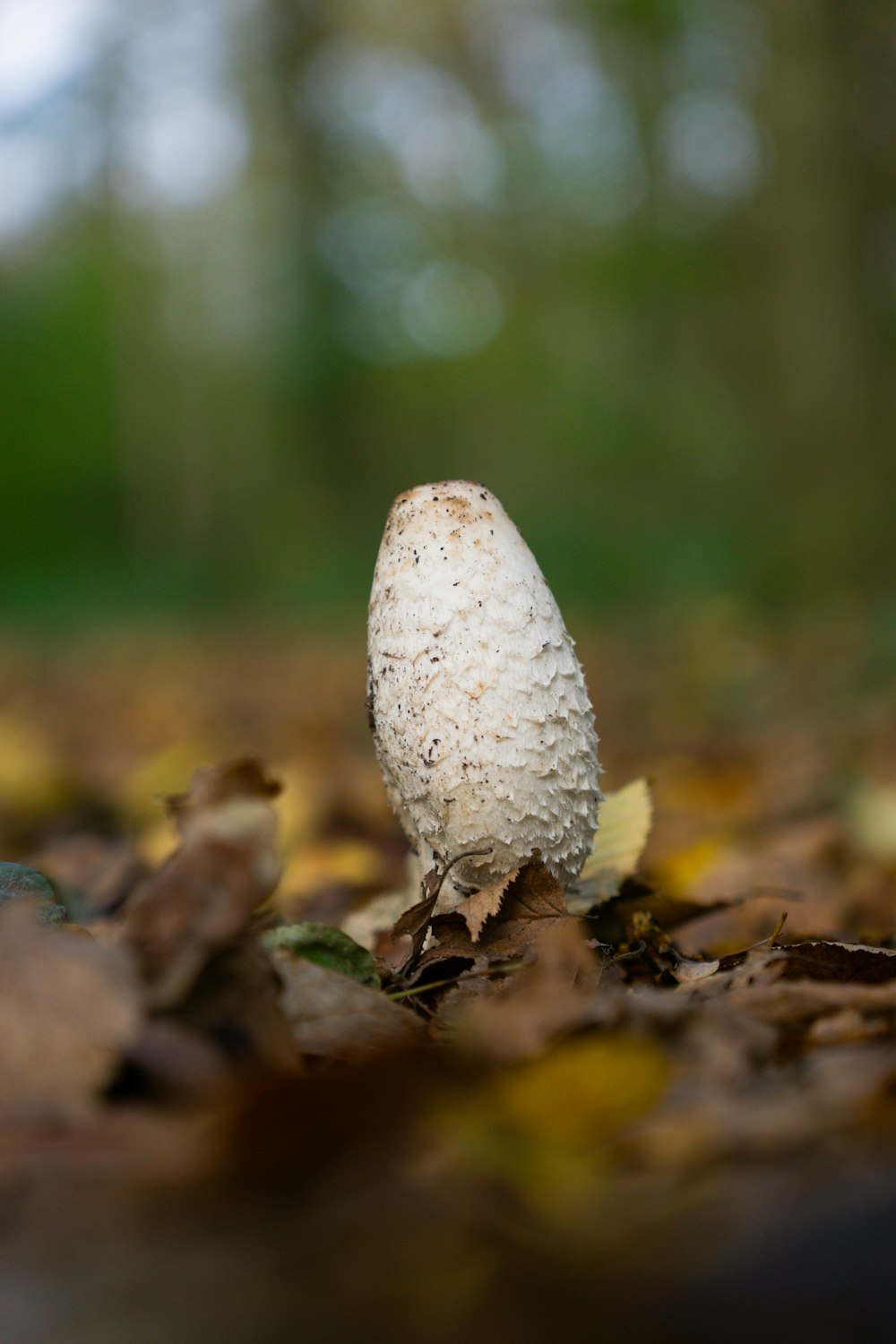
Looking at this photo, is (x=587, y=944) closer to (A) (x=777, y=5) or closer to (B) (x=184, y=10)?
(A) (x=777, y=5)

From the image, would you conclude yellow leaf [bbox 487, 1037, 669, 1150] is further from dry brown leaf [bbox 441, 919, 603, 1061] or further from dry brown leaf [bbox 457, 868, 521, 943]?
dry brown leaf [bbox 457, 868, 521, 943]

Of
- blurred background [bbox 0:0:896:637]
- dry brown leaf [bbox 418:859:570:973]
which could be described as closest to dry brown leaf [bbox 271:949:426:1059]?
dry brown leaf [bbox 418:859:570:973]

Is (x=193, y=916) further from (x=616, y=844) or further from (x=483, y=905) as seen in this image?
(x=616, y=844)

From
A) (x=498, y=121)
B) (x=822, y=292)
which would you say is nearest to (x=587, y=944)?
(x=822, y=292)

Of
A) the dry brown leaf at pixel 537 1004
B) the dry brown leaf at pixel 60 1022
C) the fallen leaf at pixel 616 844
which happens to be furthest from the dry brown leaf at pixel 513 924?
the dry brown leaf at pixel 60 1022

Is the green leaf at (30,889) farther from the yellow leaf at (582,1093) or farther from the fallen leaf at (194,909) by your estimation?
the yellow leaf at (582,1093)

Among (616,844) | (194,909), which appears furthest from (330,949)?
(616,844)
